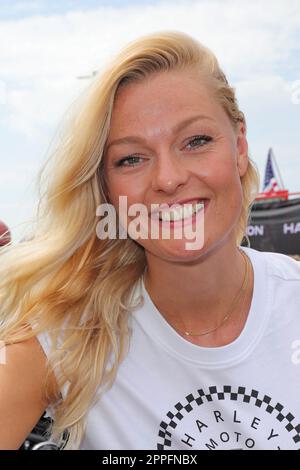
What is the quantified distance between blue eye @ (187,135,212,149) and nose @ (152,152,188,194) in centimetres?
6

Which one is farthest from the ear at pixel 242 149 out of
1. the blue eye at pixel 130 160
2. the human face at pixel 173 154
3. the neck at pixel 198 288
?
the blue eye at pixel 130 160

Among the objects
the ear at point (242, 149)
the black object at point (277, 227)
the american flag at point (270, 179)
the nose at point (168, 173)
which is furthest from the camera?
the american flag at point (270, 179)

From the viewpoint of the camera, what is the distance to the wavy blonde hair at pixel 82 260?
163 centimetres

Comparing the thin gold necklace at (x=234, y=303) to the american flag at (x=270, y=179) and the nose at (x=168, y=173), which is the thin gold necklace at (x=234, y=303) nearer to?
the nose at (x=168, y=173)

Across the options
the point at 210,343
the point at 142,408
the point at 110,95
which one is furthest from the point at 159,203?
the point at 142,408

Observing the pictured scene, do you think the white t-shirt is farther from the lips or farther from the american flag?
the american flag

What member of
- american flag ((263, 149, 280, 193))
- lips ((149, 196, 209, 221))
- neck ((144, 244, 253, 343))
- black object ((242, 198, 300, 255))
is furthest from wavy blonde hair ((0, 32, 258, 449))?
american flag ((263, 149, 280, 193))

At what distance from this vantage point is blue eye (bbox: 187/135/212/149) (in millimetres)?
1565

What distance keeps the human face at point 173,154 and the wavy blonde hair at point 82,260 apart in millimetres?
55

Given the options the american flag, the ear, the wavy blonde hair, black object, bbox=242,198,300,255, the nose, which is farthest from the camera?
the american flag

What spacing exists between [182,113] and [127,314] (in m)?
0.61

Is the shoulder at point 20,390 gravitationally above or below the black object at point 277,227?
below

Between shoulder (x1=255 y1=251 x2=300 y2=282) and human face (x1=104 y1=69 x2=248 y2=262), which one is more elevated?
human face (x1=104 y1=69 x2=248 y2=262)

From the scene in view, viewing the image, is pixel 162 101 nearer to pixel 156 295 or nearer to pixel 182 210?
pixel 182 210
